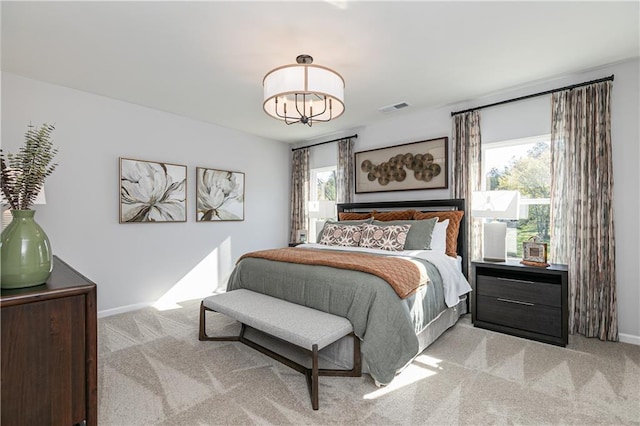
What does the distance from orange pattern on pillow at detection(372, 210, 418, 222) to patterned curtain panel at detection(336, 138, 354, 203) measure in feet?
2.73

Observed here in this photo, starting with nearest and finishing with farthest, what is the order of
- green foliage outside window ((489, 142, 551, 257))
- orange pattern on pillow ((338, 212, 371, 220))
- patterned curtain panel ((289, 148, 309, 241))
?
green foliage outside window ((489, 142, 551, 257)) < orange pattern on pillow ((338, 212, 371, 220)) < patterned curtain panel ((289, 148, 309, 241))

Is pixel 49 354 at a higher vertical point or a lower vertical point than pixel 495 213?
lower

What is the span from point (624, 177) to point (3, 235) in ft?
14.6

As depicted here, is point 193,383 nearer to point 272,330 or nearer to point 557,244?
point 272,330

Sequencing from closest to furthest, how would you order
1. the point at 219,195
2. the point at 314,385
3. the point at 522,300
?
1. the point at 314,385
2. the point at 522,300
3. the point at 219,195

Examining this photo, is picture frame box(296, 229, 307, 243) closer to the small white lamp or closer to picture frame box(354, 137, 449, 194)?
picture frame box(354, 137, 449, 194)

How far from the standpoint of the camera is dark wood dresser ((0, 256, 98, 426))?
107cm

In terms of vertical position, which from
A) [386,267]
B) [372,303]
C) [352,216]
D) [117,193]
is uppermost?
[117,193]

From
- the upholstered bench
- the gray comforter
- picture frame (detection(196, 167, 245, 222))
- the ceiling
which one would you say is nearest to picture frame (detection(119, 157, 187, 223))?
picture frame (detection(196, 167, 245, 222))

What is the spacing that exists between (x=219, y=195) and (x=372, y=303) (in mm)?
3360

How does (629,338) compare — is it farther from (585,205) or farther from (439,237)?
(439,237)

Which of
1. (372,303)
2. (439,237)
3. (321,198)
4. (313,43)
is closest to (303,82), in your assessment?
(313,43)

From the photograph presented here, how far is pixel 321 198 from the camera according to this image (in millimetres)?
5594

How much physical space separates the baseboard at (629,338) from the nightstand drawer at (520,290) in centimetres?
71
